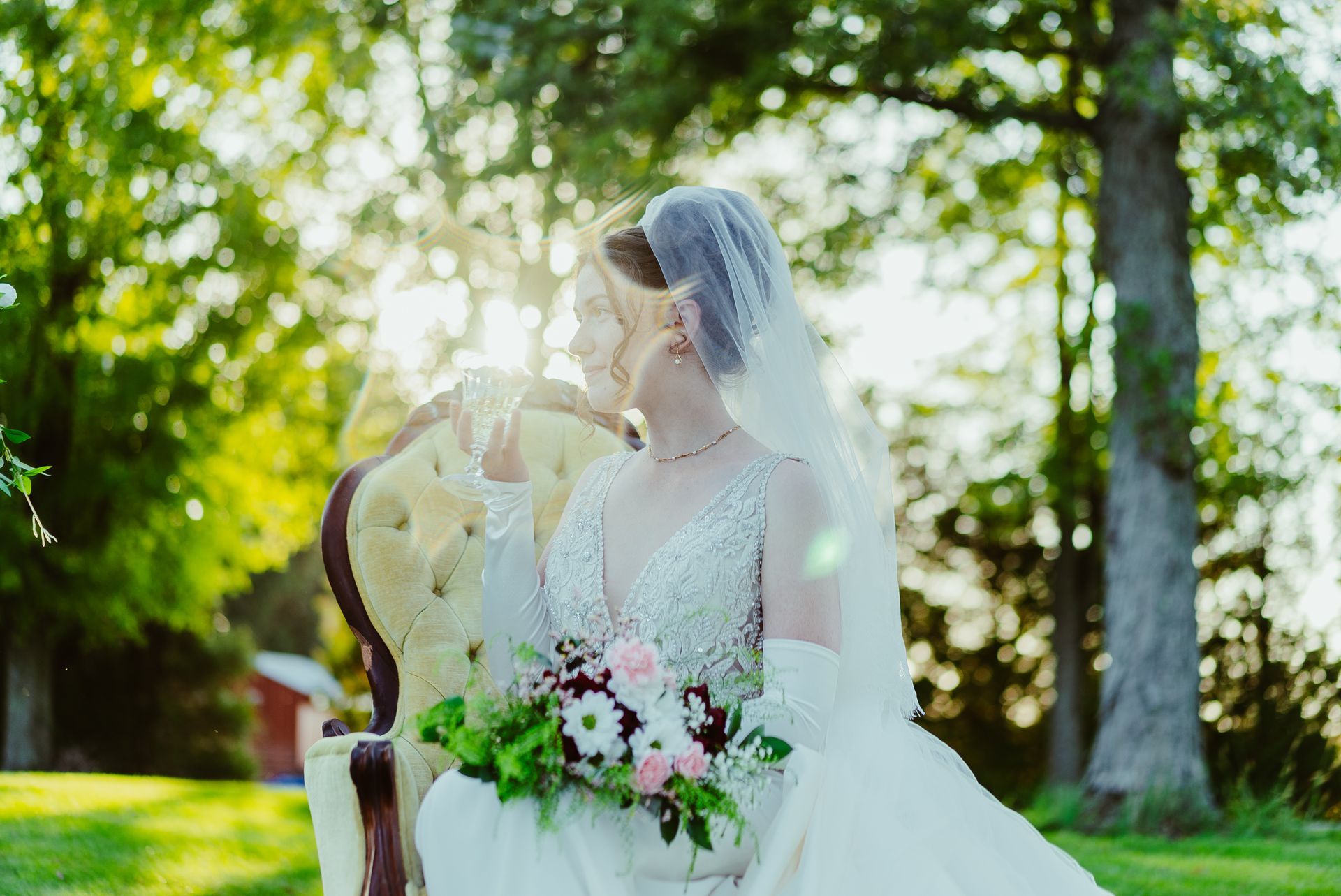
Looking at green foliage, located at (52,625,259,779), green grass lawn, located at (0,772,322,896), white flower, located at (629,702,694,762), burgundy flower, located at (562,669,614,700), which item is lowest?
green foliage, located at (52,625,259,779)

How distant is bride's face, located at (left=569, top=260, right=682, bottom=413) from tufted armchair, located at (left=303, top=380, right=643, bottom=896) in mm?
806

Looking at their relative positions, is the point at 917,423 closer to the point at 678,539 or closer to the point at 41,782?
the point at 41,782

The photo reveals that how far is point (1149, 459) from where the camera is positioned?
26.9ft

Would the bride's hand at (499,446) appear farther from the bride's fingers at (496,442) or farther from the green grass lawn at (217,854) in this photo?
the green grass lawn at (217,854)

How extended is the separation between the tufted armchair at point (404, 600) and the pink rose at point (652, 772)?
924 mm

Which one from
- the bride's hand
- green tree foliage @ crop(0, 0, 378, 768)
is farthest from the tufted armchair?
green tree foliage @ crop(0, 0, 378, 768)

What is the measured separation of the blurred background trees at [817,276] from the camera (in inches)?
325

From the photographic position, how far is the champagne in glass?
256 centimetres

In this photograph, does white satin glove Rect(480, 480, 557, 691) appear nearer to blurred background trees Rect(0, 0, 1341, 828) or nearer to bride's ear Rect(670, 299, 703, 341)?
bride's ear Rect(670, 299, 703, 341)

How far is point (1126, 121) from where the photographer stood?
8.52 m

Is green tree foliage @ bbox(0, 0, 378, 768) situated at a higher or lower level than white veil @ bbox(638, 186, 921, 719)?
higher

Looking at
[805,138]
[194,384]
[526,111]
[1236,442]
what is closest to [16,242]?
[194,384]

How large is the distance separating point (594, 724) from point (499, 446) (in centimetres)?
86

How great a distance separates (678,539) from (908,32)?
7193mm
